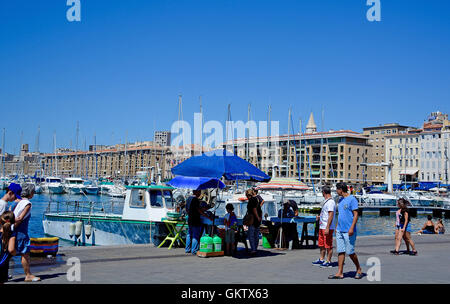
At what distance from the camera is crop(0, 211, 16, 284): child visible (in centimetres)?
905

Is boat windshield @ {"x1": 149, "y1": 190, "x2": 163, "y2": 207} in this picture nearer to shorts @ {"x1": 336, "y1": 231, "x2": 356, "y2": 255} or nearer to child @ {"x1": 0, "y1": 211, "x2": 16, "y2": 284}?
shorts @ {"x1": 336, "y1": 231, "x2": 356, "y2": 255}

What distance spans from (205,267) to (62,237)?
18.4m

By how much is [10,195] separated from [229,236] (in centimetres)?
665

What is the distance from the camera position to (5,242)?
912 cm

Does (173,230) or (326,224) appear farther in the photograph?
(173,230)

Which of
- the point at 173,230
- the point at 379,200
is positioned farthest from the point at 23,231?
the point at 379,200

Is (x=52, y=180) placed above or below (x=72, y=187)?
above

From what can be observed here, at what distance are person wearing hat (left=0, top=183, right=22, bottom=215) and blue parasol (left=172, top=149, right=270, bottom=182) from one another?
5.28 metres

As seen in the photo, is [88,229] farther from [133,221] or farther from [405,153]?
[405,153]

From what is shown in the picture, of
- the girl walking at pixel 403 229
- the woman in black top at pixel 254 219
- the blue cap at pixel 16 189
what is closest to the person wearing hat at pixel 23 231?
the blue cap at pixel 16 189

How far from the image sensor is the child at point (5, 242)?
905 centimetres

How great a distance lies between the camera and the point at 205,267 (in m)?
11.7

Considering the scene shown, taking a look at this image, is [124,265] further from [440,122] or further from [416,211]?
[440,122]
